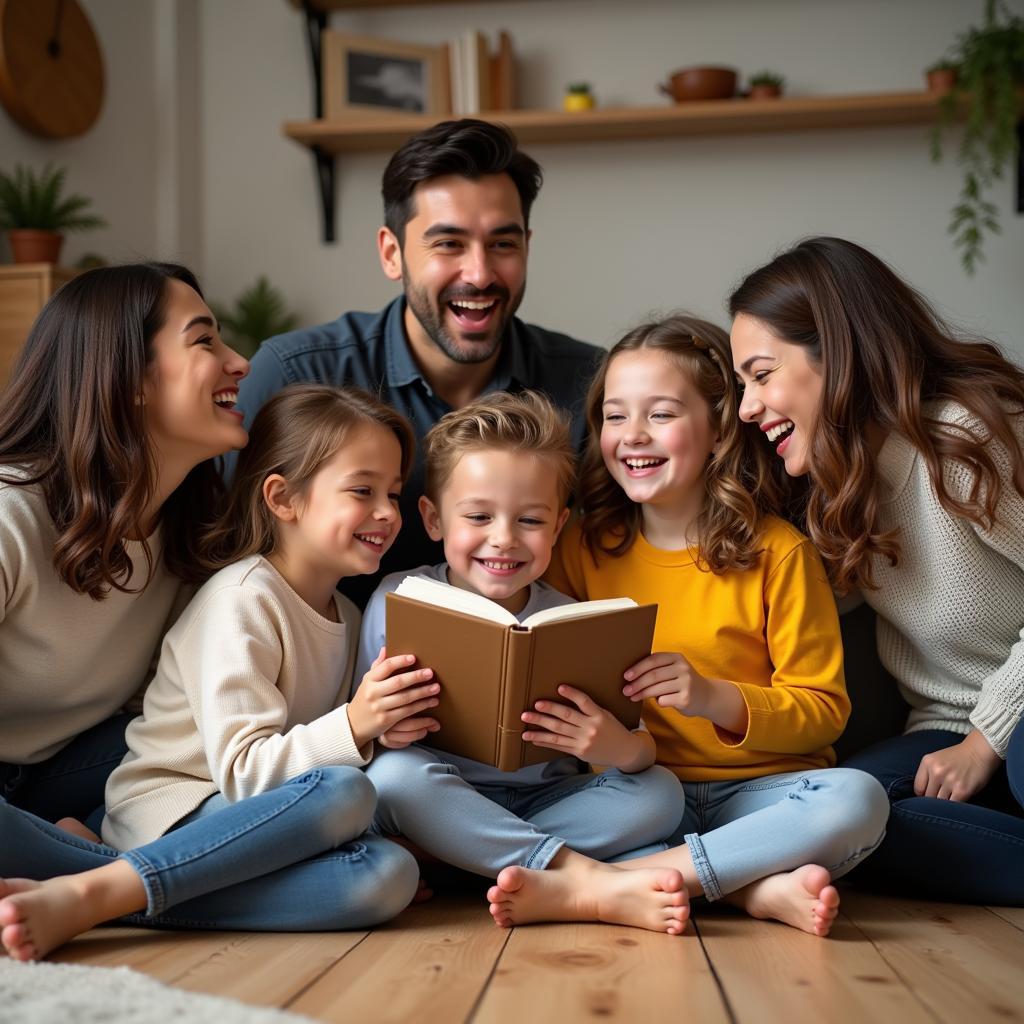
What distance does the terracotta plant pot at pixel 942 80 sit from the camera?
3.46 metres

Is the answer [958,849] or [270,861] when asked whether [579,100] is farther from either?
[270,861]

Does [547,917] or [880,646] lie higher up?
[880,646]

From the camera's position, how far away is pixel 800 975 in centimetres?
126

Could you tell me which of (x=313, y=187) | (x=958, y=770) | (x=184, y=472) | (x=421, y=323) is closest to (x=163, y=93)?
(x=313, y=187)

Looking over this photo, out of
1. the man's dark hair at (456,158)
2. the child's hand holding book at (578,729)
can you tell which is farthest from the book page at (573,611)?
the man's dark hair at (456,158)

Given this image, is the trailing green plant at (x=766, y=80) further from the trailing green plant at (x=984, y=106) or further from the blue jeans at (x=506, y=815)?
the blue jeans at (x=506, y=815)

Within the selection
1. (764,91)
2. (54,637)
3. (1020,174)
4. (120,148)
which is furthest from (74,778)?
(1020,174)

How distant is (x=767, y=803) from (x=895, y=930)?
24 centimetres

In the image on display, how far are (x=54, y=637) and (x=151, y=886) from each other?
43cm

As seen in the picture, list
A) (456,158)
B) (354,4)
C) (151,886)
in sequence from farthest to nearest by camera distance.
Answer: (354,4)
(456,158)
(151,886)

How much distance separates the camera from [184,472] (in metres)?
1.76

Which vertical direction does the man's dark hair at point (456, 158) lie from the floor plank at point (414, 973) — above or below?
above

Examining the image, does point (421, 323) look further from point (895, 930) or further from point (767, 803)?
point (895, 930)

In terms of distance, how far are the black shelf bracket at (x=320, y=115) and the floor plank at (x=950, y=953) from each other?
298cm
